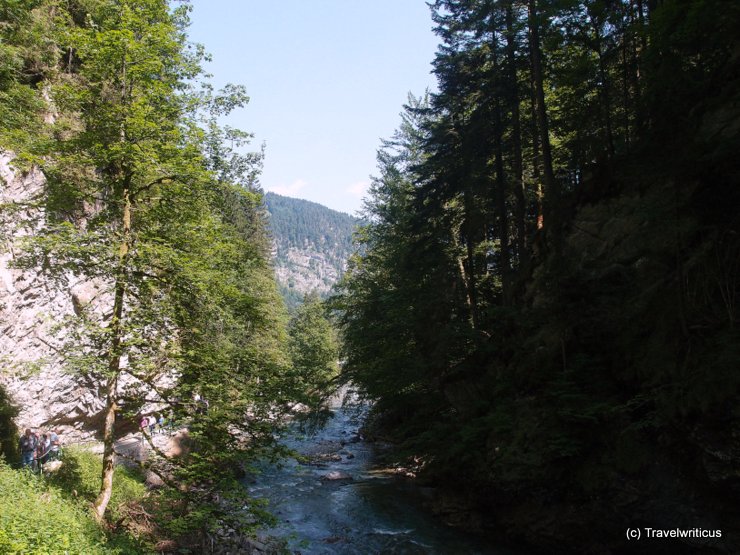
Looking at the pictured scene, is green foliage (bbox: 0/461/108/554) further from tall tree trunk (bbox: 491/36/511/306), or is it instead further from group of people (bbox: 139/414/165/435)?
tall tree trunk (bbox: 491/36/511/306)

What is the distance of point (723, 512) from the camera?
28.6 feet

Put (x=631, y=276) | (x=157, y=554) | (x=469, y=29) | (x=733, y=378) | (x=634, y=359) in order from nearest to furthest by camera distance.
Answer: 1. (x=733, y=378)
2. (x=157, y=554)
3. (x=634, y=359)
4. (x=631, y=276)
5. (x=469, y=29)

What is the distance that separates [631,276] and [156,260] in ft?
40.4

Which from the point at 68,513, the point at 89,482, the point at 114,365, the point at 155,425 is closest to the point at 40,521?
the point at 68,513

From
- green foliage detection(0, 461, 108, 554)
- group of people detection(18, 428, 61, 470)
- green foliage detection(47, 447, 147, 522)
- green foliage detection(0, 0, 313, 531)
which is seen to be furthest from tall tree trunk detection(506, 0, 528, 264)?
group of people detection(18, 428, 61, 470)

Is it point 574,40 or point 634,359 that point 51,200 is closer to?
point 634,359

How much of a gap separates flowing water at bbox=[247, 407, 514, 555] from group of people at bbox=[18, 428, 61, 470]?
6.73 meters

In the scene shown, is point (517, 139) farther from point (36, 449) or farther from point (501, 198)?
point (36, 449)

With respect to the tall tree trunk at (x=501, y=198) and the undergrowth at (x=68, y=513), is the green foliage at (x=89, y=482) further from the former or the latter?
the tall tree trunk at (x=501, y=198)

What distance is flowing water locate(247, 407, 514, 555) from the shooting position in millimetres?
12367

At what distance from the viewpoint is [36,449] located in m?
12.8

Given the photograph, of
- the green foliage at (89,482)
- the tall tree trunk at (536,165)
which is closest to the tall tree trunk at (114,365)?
the green foliage at (89,482)

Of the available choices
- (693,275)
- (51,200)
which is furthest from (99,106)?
(693,275)

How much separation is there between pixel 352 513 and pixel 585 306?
10388 mm
